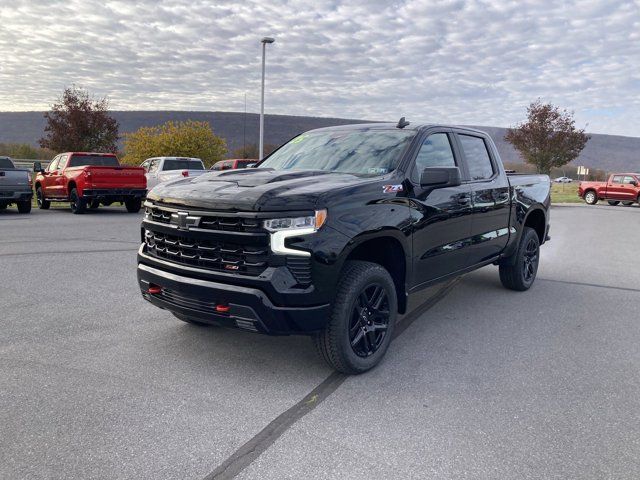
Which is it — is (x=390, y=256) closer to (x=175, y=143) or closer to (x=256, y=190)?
(x=256, y=190)

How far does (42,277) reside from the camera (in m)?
6.89

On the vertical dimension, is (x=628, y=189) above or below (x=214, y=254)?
below

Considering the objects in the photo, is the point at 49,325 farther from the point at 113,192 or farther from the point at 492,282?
the point at 113,192

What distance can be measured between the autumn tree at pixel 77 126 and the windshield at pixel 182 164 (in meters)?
16.6

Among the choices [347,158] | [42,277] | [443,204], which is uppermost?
[347,158]

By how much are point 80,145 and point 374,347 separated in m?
33.7

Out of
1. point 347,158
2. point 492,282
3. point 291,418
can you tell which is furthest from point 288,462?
point 492,282

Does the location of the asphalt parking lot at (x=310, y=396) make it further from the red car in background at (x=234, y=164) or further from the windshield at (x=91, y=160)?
the red car in background at (x=234, y=164)

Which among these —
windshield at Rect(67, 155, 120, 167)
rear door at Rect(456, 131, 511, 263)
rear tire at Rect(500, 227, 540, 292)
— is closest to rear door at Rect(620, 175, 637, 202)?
windshield at Rect(67, 155, 120, 167)

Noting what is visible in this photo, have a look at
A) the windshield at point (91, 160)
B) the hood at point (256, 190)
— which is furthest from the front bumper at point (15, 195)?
the hood at point (256, 190)

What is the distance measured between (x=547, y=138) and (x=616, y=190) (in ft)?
47.4

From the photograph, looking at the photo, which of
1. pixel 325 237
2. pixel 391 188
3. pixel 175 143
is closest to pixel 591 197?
pixel 175 143

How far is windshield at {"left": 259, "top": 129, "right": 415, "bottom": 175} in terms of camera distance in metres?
4.50

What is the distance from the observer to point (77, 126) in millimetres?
32875
